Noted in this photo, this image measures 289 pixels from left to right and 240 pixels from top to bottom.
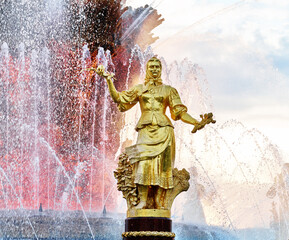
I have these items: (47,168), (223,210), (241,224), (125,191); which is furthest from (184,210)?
(125,191)

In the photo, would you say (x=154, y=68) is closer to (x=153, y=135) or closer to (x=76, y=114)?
(x=153, y=135)

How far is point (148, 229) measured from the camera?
1145 cm

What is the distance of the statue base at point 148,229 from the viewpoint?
447 inches

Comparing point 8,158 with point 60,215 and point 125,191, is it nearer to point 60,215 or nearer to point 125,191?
point 60,215

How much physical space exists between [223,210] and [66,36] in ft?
40.4

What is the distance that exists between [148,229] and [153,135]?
1769mm

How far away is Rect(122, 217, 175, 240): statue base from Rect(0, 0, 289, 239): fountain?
→ 1384 cm

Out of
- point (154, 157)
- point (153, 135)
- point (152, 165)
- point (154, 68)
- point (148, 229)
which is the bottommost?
point (148, 229)

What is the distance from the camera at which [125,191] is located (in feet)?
38.9

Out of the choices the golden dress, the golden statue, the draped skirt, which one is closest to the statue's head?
the golden dress

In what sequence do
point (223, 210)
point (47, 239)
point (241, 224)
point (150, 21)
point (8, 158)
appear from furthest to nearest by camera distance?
point (150, 21), point (8, 158), point (223, 210), point (241, 224), point (47, 239)

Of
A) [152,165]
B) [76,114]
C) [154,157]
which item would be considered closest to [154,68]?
[154,157]

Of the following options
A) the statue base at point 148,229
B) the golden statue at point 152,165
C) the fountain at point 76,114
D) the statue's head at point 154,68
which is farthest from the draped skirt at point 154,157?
the fountain at point 76,114

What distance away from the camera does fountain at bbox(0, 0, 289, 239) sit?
26.8 meters
